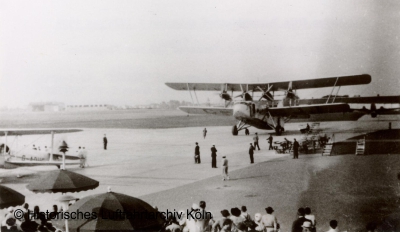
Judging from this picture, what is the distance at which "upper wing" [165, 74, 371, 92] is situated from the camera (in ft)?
63.1

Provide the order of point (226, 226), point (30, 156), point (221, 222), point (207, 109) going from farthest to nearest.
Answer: point (207, 109)
point (30, 156)
point (221, 222)
point (226, 226)

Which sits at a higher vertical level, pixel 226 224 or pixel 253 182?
pixel 226 224

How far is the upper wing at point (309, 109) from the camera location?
20.4 meters

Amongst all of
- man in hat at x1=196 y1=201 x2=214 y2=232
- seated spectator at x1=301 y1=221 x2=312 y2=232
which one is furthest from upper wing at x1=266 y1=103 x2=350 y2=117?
seated spectator at x1=301 y1=221 x2=312 y2=232

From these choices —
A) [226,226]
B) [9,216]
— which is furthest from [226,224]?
[9,216]

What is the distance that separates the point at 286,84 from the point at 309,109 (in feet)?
6.58

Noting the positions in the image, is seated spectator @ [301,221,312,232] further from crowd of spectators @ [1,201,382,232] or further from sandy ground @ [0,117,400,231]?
sandy ground @ [0,117,400,231]

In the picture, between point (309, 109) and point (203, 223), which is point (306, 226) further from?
point (309, 109)

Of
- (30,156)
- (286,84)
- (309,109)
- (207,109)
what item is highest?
(286,84)

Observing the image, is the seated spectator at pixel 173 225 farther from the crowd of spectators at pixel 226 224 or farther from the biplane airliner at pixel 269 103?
the biplane airliner at pixel 269 103

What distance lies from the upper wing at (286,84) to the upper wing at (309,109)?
1245 millimetres

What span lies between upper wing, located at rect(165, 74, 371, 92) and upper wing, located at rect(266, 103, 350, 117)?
1245 mm

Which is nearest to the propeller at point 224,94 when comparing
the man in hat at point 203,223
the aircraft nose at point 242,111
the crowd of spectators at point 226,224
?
the aircraft nose at point 242,111

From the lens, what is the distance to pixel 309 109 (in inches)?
850
